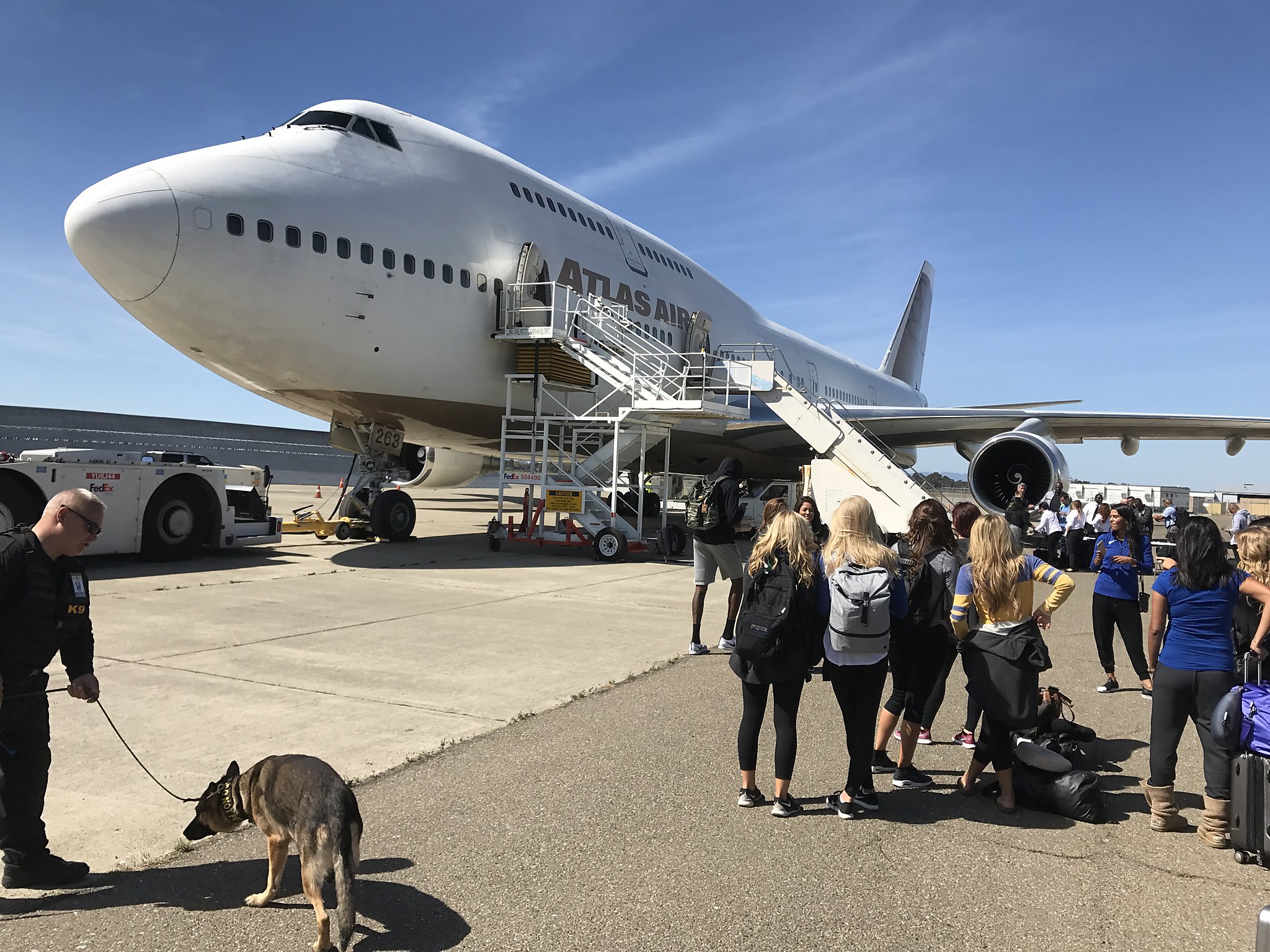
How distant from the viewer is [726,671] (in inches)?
245

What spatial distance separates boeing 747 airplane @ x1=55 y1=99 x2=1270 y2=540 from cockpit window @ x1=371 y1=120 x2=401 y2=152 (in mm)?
23

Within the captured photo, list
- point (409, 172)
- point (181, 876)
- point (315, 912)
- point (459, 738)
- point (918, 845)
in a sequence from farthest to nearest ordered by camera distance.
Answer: point (409, 172) → point (459, 738) → point (918, 845) → point (181, 876) → point (315, 912)

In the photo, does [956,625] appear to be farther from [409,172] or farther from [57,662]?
[409,172]

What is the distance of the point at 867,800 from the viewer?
380 cm

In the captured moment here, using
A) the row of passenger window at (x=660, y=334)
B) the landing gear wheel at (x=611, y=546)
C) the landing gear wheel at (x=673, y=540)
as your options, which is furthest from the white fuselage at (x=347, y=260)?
the landing gear wheel at (x=673, y=540)

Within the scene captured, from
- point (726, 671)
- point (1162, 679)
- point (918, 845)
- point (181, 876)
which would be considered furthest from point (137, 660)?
point (1162, 679)

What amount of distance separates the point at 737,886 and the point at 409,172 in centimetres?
1092

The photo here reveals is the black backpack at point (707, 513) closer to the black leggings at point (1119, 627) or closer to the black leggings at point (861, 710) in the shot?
the black leggings at point (1119, 627)

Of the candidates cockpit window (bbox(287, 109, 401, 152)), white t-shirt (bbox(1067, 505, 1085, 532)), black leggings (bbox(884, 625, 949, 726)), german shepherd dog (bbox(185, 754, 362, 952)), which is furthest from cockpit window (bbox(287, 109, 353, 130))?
white t-shirt (bbox(1067, 505, 1085, 532))

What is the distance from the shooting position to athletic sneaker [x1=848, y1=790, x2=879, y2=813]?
3783mm

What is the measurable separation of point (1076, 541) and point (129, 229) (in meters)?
14.8

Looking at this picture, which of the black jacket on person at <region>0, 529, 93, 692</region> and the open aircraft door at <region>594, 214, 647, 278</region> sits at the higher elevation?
the open aircraft door at <region>594, 214, 647, 278</region>

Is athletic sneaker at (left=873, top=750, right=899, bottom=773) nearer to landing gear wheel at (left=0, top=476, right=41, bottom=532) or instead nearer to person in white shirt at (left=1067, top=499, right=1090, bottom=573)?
landing gear wheel at (left=0, top=476, right=41, bottom=532)

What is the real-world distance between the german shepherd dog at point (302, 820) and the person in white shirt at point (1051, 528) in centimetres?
1555
